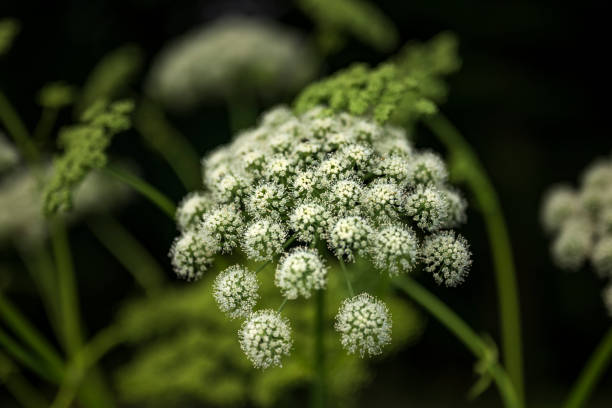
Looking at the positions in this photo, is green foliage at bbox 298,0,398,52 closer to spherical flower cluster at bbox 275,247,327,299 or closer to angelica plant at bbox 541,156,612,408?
angelica plant at bbox 541,156,612,408

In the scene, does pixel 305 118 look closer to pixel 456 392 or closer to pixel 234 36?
pixel 234 36

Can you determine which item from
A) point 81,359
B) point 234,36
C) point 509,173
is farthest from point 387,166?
point 509,173

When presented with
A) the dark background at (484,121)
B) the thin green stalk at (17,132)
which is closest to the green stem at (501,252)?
the thin green stalk at (17,132)

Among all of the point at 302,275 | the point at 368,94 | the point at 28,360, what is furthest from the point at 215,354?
the point at 368,94

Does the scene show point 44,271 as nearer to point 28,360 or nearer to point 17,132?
point 17,132

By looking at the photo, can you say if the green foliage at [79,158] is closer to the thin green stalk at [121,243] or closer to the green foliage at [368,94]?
the green foliage at [368,94]
